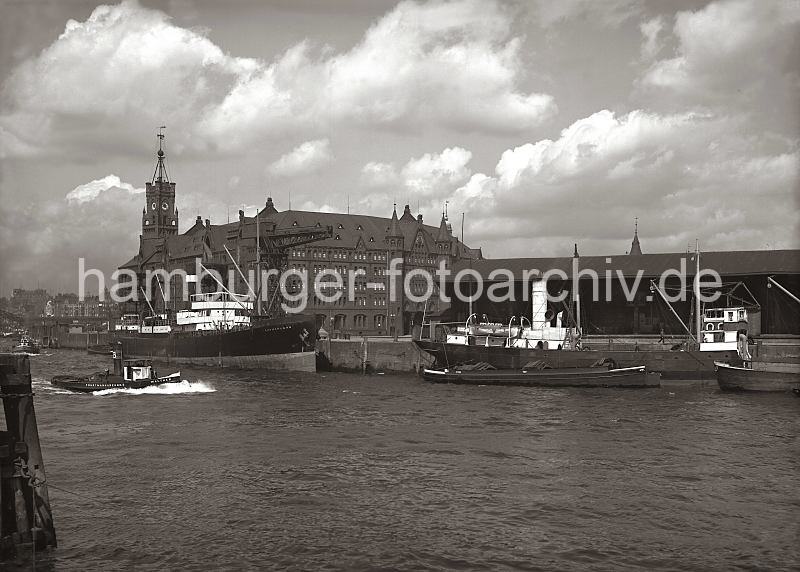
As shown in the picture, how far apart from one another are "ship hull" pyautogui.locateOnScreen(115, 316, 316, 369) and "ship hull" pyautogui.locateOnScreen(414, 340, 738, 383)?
17.7 metres

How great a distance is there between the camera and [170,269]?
145250 mm

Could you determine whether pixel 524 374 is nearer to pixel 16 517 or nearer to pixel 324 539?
pixel 324 539

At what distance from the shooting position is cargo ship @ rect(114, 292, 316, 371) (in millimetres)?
71625

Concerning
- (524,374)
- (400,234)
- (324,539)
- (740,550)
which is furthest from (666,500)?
(400,234)

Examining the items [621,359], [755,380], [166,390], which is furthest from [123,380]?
[755,380]

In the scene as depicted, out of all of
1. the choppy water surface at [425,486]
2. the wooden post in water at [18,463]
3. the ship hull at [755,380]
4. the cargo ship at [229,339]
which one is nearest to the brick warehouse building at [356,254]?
the cargo ship at [229,339]

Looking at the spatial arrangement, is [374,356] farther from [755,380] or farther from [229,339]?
[755,380]

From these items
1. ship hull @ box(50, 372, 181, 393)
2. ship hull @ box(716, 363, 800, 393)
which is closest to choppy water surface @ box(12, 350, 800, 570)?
ship hull @ box(716, 363, 800, 393)

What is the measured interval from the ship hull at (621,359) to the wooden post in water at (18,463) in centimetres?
4504

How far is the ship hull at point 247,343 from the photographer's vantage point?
235ft

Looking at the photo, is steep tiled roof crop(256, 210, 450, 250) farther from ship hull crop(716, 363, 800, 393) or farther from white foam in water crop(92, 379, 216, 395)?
ship hull crop(716, 363, 800, 393)

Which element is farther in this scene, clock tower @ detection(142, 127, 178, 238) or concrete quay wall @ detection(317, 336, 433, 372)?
clock tower @ detection(142, 127, 178, 238)

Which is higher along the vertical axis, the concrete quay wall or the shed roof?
the shed roof

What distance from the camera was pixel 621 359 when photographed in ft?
185
